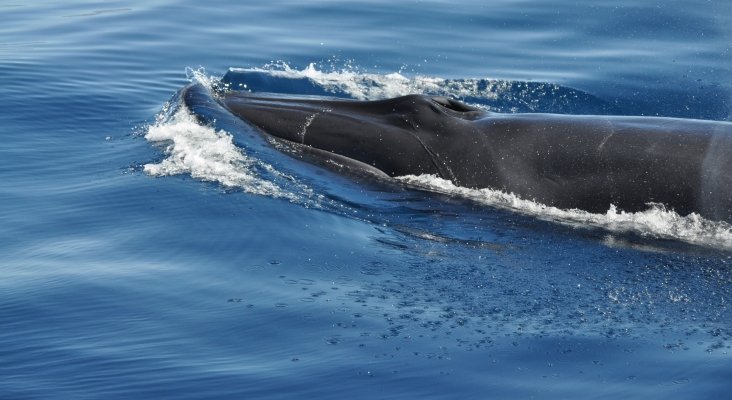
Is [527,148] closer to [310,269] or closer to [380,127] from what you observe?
[380,127]

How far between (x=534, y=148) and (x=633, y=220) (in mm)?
1447

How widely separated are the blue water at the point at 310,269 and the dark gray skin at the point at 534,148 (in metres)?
0.29

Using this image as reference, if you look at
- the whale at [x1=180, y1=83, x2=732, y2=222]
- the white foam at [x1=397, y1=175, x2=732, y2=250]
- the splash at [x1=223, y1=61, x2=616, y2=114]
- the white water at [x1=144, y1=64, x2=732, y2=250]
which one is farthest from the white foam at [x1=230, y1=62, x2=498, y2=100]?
the white foam at [x1=397, y1=175, x2=732, y2=250]

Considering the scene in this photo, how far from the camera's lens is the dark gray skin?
12.9 meters

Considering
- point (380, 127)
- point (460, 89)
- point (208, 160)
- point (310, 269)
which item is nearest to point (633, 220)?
point (380, 127)

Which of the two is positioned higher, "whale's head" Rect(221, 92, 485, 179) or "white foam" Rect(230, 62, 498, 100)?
"white foam" Rect(230, 62, 498, 100)

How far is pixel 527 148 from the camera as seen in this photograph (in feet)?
44.4

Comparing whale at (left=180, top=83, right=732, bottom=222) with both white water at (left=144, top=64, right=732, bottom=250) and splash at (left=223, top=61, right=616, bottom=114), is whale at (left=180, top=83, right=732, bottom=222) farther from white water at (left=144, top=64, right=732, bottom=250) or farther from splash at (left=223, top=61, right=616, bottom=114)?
splash at (left=223, top=61, right=616, bottom=114)

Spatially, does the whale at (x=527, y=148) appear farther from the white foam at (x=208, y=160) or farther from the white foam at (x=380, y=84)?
the white foam at (x=380, y=84)

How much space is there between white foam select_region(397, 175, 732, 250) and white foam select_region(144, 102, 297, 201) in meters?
2.29

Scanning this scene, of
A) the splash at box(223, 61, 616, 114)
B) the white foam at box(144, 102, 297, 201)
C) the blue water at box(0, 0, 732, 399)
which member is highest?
the splash at box(223, 61, 616, 114)

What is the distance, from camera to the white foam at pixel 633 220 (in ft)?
40.9

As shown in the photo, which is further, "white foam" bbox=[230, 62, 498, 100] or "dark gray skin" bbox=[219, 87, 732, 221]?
"white foam" bbox=[230, 62, 498, 100]

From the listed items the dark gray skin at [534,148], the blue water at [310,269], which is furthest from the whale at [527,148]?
the blue water at [310,269]
